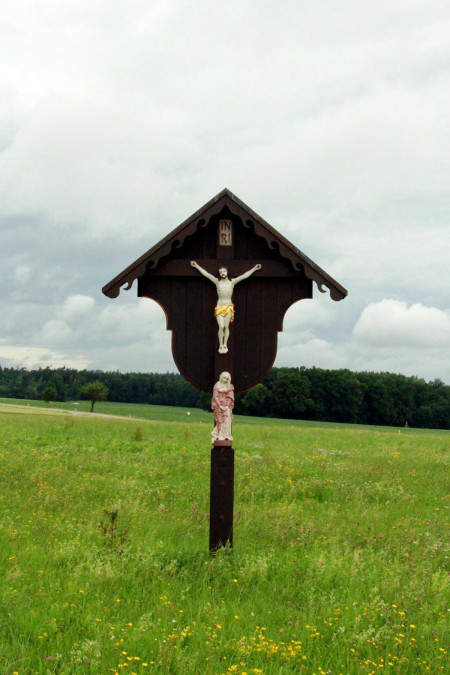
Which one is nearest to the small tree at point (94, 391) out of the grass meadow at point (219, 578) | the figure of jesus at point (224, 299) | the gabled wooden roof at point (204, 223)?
the grass meadow at point (219, 578)

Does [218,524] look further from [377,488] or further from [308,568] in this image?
[377,488]

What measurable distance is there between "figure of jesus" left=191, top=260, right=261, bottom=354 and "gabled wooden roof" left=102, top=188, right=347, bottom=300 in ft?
1.43

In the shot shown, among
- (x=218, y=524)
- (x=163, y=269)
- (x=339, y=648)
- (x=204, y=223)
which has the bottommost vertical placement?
(x=339, y=648)

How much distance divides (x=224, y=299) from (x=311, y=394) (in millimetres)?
65503

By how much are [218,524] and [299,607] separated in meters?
1.81

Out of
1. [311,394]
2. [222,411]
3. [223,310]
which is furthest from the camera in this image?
[311,394]

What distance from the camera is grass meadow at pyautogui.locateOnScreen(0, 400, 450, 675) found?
213 inches

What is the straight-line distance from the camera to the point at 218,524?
7.98 meters

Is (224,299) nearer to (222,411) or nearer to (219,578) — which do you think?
(222,411)

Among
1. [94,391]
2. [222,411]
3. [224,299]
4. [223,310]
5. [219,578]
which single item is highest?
[224,299]

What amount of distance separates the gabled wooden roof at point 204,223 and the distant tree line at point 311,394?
2385 inches

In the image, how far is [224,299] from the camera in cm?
816

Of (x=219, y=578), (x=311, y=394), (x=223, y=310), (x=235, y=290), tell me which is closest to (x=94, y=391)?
(x=311, y=394)

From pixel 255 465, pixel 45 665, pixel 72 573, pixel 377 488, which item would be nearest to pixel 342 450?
pixel 255 465
